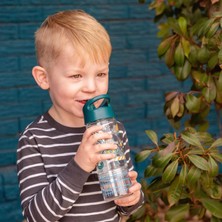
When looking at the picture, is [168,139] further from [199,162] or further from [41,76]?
[41,76]

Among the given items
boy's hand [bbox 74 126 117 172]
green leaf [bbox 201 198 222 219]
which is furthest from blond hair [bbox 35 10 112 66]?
green leaf [bbox 201 198 222 219]

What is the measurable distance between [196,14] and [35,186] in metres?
1.64

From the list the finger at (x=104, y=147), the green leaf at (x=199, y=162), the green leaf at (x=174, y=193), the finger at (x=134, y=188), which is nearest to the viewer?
the finger at (x=104, y=147)

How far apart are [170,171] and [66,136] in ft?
1.79

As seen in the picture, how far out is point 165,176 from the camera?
2477 millimetres

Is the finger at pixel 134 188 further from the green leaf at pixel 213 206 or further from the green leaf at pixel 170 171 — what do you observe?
the green leaf at pixel 213 206

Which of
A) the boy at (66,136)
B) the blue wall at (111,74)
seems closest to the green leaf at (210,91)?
the boy at (66,136)

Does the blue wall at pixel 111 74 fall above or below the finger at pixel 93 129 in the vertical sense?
below

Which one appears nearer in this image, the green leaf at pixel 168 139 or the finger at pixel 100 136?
the finger at pixel 100 136

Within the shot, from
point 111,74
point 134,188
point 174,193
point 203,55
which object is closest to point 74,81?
point 134,188

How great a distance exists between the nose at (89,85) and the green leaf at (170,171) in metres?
0.62

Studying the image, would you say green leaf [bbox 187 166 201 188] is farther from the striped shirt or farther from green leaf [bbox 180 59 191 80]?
green leaf [bbox 180 59 191 80]

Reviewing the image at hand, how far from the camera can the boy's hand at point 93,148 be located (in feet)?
6.13

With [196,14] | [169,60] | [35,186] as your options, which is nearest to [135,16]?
[196,14]
